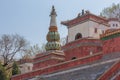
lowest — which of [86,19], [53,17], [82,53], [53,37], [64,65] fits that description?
[64,65]

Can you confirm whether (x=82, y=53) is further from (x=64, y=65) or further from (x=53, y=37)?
(x=64, y=65)

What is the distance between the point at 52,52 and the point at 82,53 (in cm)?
224

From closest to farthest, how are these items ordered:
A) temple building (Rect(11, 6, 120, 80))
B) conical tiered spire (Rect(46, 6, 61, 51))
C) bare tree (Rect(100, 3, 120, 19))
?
temple building (Rect(11, 6, 120, 80)) < conical tiered spire (Rect(46, 6, 61, 51)) < bare tree (Rect(100, 3, 120, 19))

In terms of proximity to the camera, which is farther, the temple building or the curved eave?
the curved eave

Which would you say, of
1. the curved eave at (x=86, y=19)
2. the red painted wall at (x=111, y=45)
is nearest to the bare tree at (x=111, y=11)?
the curved eave at (x=86, y=19)

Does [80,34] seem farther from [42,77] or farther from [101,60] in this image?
[101,60]

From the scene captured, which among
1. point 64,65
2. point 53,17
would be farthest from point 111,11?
point 64,65

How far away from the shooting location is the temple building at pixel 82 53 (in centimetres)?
1673

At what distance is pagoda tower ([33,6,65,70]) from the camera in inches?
977

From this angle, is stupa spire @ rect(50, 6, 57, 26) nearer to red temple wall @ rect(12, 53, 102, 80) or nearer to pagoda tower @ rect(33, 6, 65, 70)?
pagoda tower @ rect(33, 6, 65, 70)

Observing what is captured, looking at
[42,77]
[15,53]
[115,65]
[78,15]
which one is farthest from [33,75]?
[15,53]

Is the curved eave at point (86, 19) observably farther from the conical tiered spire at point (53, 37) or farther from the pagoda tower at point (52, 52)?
the pagoda tower at point (52, 52)

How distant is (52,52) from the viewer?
977 inches

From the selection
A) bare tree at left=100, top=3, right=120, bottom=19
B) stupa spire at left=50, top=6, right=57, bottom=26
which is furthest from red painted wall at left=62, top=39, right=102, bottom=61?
bare tree at left=100, top=3, right=120, bottom=19
